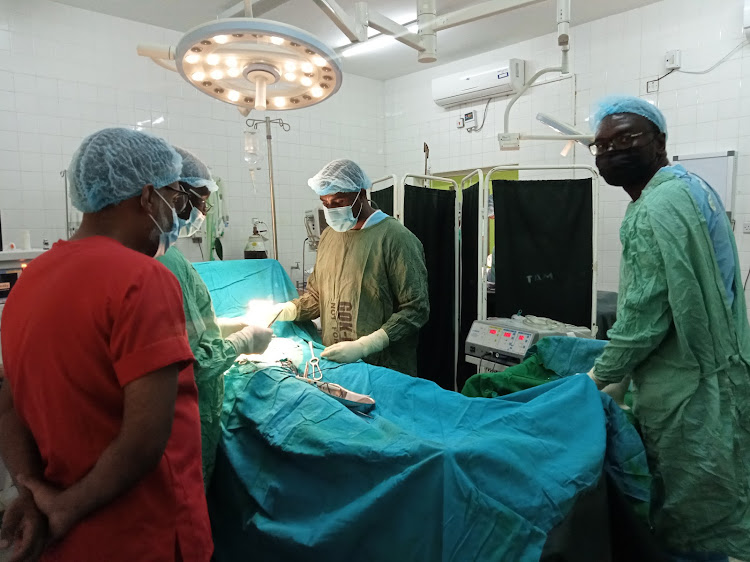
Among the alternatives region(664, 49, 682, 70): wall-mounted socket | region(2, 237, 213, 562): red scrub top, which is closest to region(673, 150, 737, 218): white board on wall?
region(664, 49, 682, 70): wall-mounted socket

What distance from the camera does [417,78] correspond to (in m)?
5.58

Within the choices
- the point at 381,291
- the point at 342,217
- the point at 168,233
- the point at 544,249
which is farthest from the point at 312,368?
the point at 544,249

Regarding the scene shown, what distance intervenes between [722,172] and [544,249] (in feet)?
5.35

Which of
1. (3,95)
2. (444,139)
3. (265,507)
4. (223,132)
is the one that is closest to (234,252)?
(223,132)

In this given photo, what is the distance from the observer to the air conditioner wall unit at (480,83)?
4582 millimetres

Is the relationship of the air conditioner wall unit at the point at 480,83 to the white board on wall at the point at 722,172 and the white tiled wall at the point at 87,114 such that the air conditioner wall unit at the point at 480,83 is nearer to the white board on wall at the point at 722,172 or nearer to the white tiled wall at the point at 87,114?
the white tiled wall at the point at 87,114

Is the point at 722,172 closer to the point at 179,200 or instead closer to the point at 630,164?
the point at 630,164

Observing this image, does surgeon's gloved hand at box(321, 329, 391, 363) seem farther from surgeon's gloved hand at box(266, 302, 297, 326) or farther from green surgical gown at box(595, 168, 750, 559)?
green surgical gown at box(595, 168, 750, 559)

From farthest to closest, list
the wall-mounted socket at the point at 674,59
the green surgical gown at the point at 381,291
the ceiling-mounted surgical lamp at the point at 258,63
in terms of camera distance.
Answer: the wall-mounted socket at the point at 674,59 → the green surgical gown at the point at 381,291 → the ceiling-mounted surgical lamp at the point at 258,63

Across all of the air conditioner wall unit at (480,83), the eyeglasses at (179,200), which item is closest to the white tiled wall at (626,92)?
the air conditioner wall unit at (480,83)

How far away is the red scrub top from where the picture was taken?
2.80 feet

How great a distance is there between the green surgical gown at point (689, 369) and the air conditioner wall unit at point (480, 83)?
3.43m

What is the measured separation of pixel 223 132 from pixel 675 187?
4128 millimetres

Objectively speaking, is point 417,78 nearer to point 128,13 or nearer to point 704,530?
point 128,13
